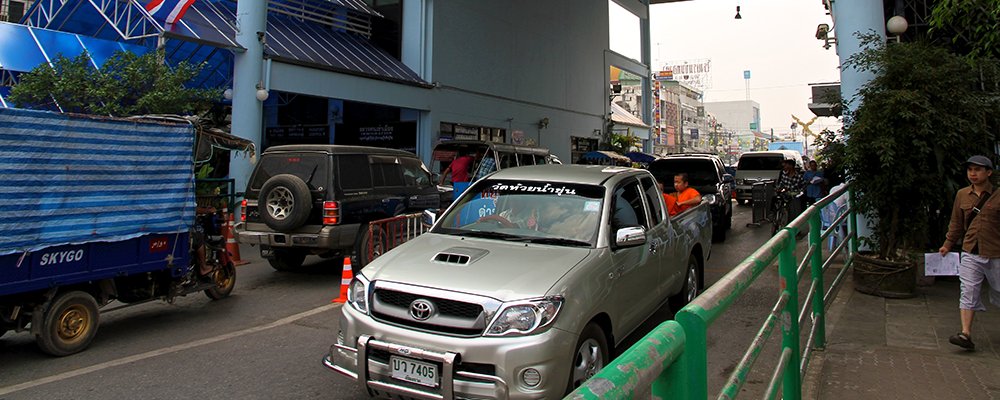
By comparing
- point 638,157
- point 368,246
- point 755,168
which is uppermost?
point 638,157

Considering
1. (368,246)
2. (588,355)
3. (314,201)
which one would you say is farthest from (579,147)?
(588,355)

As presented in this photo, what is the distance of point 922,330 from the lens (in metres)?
5.56

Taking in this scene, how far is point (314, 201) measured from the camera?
8508 millimetres

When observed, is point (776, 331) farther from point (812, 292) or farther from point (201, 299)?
point (201, 299)

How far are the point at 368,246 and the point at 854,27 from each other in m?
7.93

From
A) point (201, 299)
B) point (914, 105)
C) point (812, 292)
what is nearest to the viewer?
point (812, 292)

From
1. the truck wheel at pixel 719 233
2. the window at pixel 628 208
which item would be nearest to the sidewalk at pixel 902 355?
the window at pixel 628 208

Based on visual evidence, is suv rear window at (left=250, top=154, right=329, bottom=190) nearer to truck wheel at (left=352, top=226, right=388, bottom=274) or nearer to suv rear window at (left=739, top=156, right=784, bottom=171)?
truck wheel at (left=352, top=226, right=388, bottom=274)

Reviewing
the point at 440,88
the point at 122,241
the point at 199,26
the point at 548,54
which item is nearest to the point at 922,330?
the point at 122,241

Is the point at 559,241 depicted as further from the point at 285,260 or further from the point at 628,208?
the point at 285,260

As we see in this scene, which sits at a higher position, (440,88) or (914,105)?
(440,88)

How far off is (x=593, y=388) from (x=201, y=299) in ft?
25.1

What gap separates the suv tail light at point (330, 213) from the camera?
840 cm

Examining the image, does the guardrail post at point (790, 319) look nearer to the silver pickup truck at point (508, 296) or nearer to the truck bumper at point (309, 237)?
the silver pickup truck at point (508, 296)
